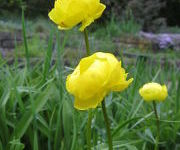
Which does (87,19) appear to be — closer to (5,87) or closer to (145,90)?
(145,90)

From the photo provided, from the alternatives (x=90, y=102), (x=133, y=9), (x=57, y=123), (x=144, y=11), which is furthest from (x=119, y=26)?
(x=90, y=102)

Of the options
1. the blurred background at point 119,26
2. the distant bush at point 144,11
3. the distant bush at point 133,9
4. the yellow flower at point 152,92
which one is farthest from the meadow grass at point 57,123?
the distant bush at point 144,11

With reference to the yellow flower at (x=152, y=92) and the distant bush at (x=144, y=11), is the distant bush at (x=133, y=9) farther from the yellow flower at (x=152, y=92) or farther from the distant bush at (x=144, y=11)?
the yellow flower at (x=152, y=92)

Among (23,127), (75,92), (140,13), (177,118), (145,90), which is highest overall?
(75,92)

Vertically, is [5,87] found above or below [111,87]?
below

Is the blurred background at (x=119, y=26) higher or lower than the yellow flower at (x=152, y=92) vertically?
lower

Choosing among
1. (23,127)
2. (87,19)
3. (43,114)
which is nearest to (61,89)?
(43,114)

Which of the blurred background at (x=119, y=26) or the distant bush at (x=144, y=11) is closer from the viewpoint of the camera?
the blurred background at (x=119, y=26)
